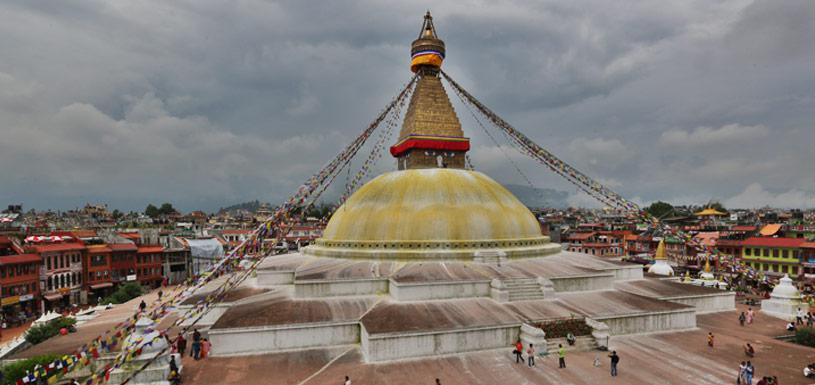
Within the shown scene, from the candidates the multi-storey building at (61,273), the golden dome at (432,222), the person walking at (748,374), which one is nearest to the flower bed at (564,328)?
the person walking at (748,374)

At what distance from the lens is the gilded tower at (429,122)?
925 inches

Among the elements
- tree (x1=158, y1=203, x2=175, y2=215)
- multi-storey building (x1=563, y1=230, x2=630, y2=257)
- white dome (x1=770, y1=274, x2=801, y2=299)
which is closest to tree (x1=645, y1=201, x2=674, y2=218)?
multi-storey building (x1=563, y1=230, x2=630, y2=257)

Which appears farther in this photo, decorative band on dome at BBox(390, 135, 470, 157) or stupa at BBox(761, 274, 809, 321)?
decorative band on dome at BBox(390, 135, 470, 157)

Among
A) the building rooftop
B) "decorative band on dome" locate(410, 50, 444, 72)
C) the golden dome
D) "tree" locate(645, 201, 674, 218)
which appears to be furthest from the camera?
"tree" locate(645, 201, 674, 218)

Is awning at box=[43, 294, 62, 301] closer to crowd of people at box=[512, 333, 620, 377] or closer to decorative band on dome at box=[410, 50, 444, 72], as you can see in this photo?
decorative band on dome at box=[410, 50, 444, 72]

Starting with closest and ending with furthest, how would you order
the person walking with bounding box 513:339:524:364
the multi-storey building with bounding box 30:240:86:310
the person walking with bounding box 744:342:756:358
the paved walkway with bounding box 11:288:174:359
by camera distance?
the person walking with bounding box 513:339:524:364
the person walking with bounding box 744:342:756:358
the paved walkway with bounding box 11:288:174:359
the multi-storey building with bounding box 30:240:86:310

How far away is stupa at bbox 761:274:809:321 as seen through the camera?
57.8 ft

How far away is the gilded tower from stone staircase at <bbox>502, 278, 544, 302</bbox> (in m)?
9.16

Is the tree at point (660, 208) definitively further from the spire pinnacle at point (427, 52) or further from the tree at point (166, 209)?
the tree at point (166, 209)

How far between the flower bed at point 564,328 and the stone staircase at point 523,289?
2.08 meters

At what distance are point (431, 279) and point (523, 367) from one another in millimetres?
4980

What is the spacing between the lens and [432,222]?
1986 cm

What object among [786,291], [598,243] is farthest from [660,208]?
[786,291]

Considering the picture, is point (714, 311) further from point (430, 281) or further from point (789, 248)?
point (789, 248)
